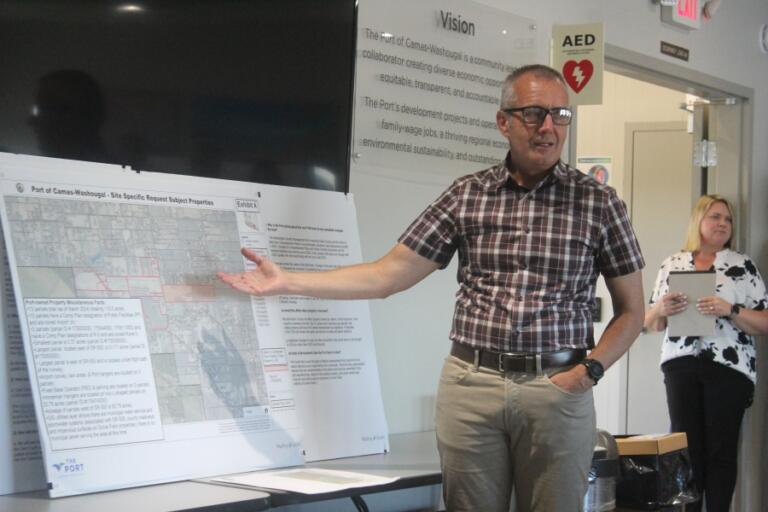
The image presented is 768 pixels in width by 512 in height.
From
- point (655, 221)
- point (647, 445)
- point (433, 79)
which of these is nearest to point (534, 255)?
point (433, 79)

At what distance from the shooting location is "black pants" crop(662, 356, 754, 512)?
467 cm

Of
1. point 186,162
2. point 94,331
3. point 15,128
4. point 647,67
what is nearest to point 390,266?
point 186,162

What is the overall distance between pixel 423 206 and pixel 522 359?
1.14m

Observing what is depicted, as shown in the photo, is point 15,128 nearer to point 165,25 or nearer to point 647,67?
point 165,25

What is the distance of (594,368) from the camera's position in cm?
231

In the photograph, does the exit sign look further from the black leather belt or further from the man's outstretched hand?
the man's outstretched hand

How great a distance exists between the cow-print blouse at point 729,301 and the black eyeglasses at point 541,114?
8.67 feet

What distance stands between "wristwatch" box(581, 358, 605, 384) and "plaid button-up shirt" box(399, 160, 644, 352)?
5 centimetres

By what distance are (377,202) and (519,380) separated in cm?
106

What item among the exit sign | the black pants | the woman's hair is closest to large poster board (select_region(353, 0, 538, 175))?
the exit sign

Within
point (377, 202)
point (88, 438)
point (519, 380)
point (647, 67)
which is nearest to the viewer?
point (88, 438)

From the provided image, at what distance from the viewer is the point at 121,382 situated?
219 cm

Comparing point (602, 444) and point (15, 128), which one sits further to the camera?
point (602, 444)

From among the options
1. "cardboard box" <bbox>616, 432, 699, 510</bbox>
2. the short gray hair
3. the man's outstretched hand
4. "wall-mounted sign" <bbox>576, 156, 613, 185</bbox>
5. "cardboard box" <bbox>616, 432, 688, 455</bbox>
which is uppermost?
the short gray hair
